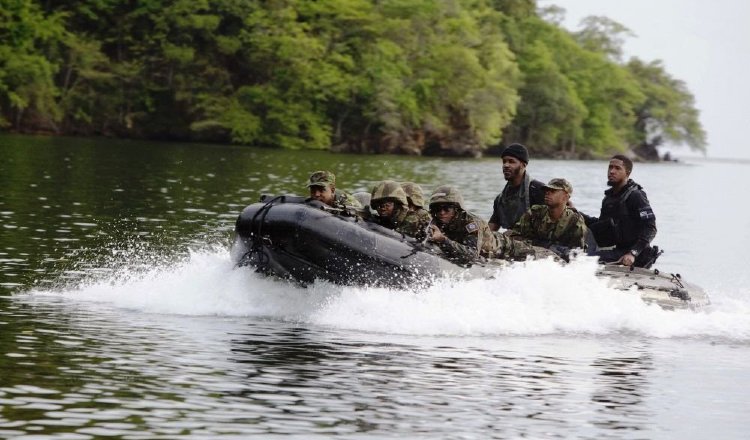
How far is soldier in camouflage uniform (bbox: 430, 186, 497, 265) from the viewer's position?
1439 cm

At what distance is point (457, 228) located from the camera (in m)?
14.7

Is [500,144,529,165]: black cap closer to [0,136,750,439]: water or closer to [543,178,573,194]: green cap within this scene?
[543,178,573,194]: green cap

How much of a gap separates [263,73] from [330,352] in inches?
2700

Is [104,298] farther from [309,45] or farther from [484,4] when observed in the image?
[484,4]

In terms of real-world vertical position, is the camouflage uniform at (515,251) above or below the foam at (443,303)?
above

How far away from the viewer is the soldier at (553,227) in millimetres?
15445

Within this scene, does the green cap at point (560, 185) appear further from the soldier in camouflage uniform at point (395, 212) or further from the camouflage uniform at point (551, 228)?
the soldier in camouflage uniform at point (395, 212)

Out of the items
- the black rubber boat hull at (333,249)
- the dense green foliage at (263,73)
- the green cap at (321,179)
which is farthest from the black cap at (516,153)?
the dense green foliage at (263,73)

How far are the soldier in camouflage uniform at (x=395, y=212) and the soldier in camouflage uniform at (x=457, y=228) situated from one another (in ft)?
0.71

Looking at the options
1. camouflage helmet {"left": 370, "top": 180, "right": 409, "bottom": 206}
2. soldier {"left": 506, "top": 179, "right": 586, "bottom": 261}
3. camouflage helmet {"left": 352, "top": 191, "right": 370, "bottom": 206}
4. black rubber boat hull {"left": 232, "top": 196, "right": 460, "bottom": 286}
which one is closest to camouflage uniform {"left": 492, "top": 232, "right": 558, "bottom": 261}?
soldier {"left": 506, "top": 179, "right": 586, "bottom": 261}

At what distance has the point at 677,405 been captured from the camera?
1093 cm

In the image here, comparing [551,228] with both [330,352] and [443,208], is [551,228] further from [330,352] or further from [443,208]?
[330,352]

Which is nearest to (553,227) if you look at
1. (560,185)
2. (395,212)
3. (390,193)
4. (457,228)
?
(560,185)

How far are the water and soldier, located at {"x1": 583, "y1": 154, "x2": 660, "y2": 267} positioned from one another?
3.04 feet
